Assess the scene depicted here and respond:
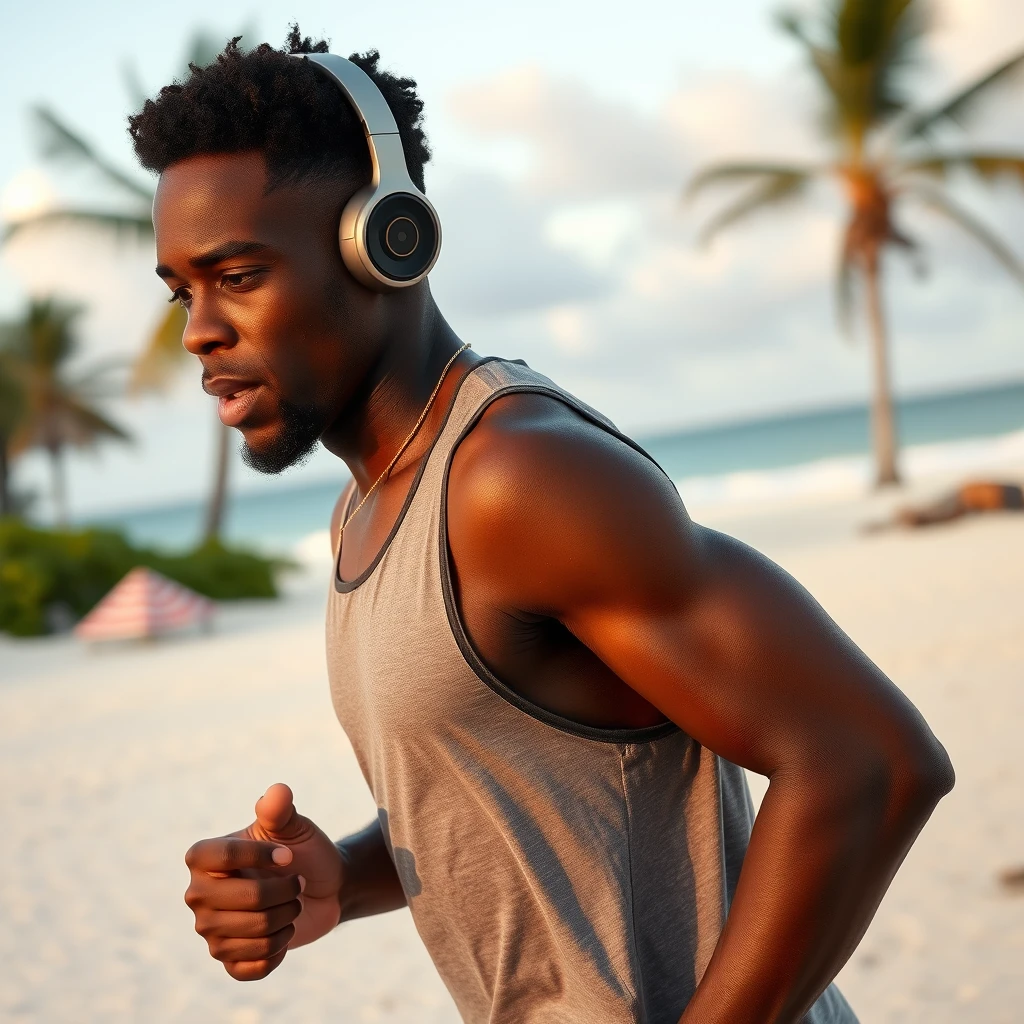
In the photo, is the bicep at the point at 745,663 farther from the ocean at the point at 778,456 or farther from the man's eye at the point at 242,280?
the ocean at the point at 778,456

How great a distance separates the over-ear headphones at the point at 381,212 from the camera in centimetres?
129

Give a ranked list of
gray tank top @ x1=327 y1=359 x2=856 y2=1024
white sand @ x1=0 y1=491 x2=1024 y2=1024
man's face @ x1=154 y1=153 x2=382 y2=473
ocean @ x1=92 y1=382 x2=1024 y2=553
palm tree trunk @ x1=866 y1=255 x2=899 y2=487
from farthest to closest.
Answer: ocean @ x1=92 y1=382 x2=1024 y2=553 → palm tree trunk @ x1=866 y1=255 x2=899 y2=487 → white sand @ x1=0 y1=491 x2=1024 y2=1024 → man's face @ x1=154 y1=153 x2=382 y2=473 → gray tank top @ x1=327 y1=359 x2=856 y2=1024

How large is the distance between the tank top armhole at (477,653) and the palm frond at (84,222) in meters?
18.6

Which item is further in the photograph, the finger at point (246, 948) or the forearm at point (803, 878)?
the finger at point (246, 948)

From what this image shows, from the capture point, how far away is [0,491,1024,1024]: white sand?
4156 millimetres

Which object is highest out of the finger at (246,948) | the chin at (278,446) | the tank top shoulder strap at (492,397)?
the tank top shoulder strap at (492,397)

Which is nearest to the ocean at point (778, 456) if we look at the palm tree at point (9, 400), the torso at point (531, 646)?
the palm tree at point (9, 400)

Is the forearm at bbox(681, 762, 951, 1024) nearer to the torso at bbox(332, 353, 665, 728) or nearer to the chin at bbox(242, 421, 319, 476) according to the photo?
the torso at bbox(332, 353, 665, 728)

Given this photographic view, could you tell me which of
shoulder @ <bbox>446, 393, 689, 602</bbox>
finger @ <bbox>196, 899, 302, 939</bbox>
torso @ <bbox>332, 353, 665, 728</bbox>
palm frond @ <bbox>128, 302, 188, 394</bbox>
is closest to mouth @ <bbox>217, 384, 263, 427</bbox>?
torso @ <bbox>332, 353, 665, 728</bbox>

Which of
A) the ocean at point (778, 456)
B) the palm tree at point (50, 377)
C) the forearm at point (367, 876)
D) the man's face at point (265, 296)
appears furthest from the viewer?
the ocean at point (778, 456)

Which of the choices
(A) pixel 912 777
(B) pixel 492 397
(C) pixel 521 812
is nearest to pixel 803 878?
(A) pixel 912 777

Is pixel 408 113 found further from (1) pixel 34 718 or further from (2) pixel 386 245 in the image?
(1) pixel 34 718

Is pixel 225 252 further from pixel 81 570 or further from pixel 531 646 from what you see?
pixel 81 570

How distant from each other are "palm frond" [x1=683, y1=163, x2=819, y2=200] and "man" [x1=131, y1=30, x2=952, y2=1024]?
19269 mm
